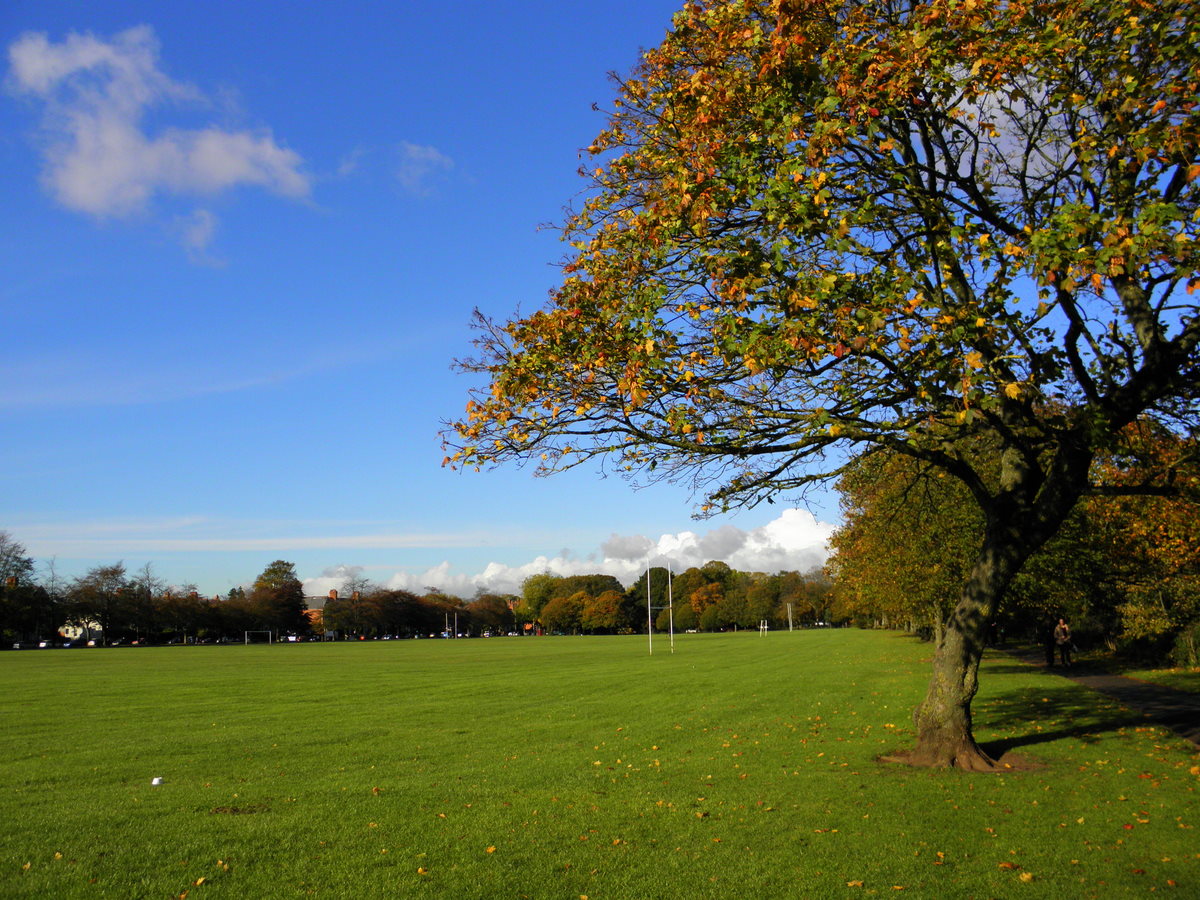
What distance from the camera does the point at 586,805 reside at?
423 inches

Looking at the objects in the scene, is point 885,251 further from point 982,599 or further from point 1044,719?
point 1044,719

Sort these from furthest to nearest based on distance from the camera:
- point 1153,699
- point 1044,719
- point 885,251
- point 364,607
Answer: point 364,607, point 1153,699, point 1044,719, point 885,251

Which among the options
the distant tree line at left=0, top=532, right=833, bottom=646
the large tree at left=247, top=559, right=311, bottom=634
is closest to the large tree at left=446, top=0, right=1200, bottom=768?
the distant tree line at left=0, top=532, right=833, bottom=646

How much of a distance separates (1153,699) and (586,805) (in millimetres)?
17809

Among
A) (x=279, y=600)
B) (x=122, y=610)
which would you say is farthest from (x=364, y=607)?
(x=122, y=610)

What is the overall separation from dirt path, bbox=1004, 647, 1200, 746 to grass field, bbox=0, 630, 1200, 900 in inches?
27.8

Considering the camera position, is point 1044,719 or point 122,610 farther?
point 122,610

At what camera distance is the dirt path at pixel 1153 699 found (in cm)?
1694

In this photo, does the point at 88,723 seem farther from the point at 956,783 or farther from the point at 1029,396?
the point at 1029,396

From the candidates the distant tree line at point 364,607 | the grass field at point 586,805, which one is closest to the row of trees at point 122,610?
the distant tree line at point 364,607

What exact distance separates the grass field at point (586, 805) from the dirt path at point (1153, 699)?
2.32 ft

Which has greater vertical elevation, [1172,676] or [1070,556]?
[1070,556]

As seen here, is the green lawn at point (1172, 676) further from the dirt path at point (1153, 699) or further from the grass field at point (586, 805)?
the grass field at point (586, 805)

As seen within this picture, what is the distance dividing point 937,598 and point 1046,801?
74.0 ft
